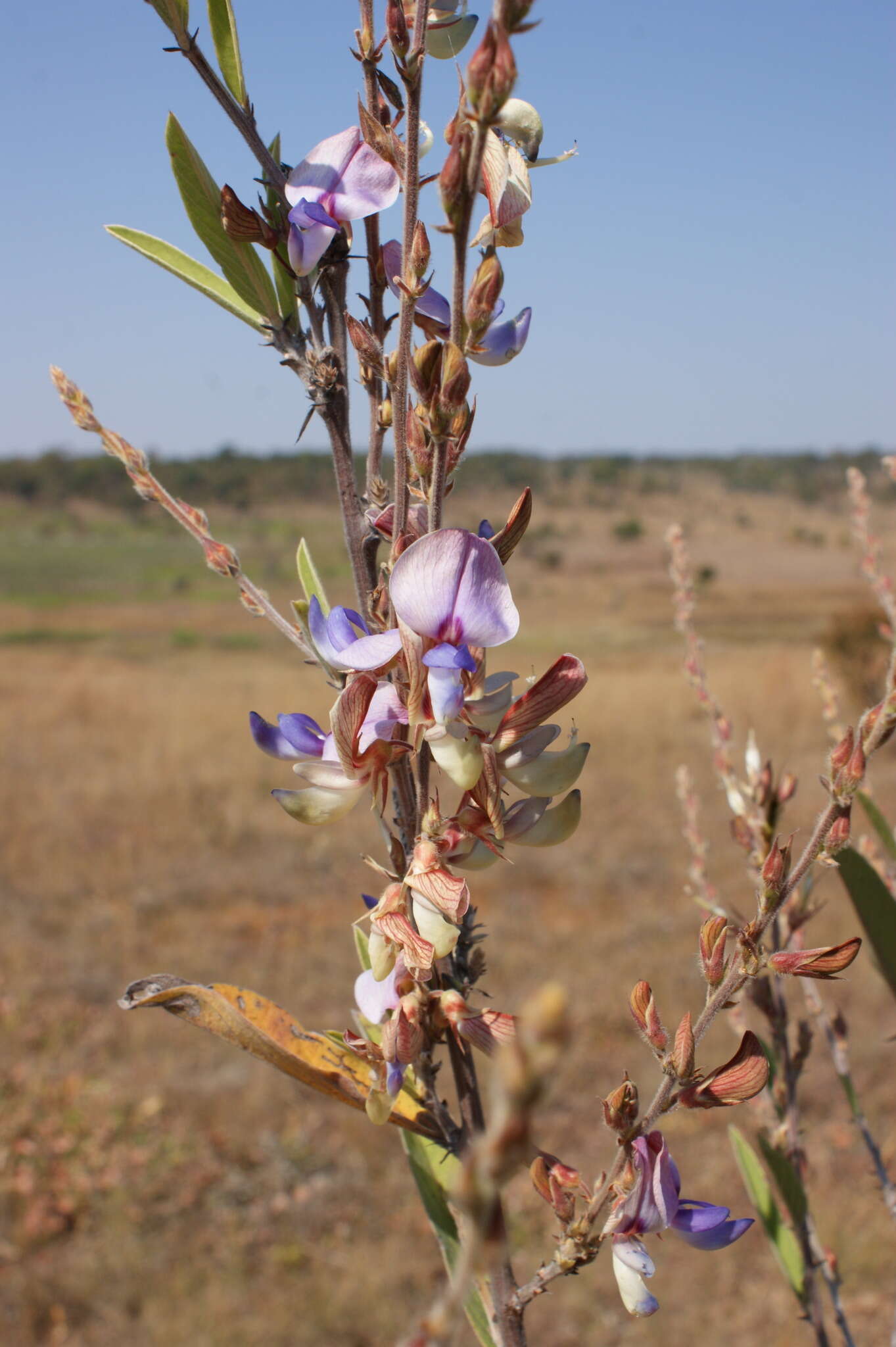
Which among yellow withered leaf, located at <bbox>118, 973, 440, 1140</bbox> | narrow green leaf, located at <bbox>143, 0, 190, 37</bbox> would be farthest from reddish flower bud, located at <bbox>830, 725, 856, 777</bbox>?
narrow green leaf, located at <bbox>143, 0, 190, 37</bbox>

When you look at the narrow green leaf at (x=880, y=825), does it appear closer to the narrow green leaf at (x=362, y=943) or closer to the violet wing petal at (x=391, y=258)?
the narrow green leaf at (x=362, y=943)

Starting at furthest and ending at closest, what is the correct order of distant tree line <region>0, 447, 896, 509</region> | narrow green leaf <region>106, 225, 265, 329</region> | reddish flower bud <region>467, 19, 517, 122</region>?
distant tree line <region>0, 447, 896, 509</region> < narrow green leaf <region>106, 225, 265, 329</region> < reddish flower bud <region>467, 19, 517, 122</region>

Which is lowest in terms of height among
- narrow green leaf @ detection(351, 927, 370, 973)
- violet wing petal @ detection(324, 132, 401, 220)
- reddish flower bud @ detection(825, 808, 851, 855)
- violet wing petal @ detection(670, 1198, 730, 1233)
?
narrow green leaf @ detection(351, 927, 370, 973)

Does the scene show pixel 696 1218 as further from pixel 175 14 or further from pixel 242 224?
pixel 175 14

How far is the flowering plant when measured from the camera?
0.49m

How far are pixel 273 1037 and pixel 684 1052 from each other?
265mm

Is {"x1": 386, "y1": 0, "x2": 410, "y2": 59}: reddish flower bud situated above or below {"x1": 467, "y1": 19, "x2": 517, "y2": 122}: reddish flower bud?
above

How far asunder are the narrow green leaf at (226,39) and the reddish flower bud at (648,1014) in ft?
1.98

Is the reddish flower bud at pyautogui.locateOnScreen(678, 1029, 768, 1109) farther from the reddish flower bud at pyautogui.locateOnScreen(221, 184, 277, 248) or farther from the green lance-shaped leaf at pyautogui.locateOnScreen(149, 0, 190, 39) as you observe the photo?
the green lance-shaped leaf at pyautogui.locateOnScreen(149, 0, 190, 39)

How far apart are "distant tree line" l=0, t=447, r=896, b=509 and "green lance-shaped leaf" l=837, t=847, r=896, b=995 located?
131 feet

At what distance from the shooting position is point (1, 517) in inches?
1884

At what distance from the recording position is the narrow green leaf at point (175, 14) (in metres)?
0.58

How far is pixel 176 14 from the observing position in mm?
579

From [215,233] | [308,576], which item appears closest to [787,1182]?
[308,576]
